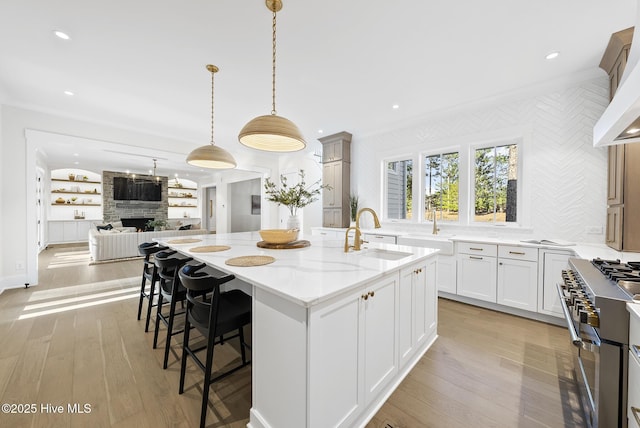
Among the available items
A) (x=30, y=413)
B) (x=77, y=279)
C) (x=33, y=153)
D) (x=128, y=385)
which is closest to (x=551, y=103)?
(x=128, y=385)

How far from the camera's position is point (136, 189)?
9281 millimetres

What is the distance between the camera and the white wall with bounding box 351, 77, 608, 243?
9.25ft

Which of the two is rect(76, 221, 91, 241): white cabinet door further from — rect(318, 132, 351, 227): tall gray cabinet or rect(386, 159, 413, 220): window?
rect(386, 159, 413, 220): window

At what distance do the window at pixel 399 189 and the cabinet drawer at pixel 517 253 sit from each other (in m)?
1.75

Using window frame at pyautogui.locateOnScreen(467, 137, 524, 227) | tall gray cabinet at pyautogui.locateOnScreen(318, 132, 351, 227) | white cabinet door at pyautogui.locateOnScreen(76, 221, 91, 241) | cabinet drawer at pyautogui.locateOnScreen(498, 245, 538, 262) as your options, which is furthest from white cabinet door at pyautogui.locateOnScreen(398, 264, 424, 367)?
white cabinet door at pyautogui.locateOnScreen(76, 221, 91, 241)

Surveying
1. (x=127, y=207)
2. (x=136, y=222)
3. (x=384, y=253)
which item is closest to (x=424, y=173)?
(x=384, y=253)

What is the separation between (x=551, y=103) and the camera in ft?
10.1

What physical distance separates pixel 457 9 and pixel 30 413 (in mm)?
4172

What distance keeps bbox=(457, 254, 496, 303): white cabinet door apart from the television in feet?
35.6

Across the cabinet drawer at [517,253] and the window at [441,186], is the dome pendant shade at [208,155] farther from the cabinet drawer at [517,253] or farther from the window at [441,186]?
the cabinet drawer at [517,253]

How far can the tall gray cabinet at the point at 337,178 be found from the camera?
5031 millimetres

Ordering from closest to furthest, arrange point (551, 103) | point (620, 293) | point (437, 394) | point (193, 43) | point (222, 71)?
point (620, 293) → point (437, 394) → point (193, 43) → point (222, 71) → point (551, 103)

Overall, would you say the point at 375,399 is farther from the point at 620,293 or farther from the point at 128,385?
the point at 128,385

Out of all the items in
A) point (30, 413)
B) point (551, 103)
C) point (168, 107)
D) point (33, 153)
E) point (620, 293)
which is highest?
point (168, 107)
